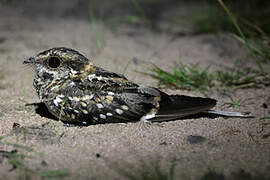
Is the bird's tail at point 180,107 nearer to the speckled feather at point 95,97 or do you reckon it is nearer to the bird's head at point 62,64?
the speckled feather at point 95,97

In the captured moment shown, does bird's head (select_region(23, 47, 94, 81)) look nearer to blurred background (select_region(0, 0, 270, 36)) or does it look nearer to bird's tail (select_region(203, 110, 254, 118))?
bird's tail (select_region(203, 110, 254, 118))

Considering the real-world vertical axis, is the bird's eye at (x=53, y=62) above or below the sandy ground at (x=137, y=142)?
above

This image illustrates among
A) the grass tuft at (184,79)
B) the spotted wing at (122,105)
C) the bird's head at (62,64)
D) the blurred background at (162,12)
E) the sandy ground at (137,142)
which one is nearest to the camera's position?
the sandy ground at (137,142)

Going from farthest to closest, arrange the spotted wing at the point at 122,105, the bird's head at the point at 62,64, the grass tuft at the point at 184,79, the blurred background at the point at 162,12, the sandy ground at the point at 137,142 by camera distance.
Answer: the blurred background at the point at 162,12 → the grass tuft at the point at 184,79 → the bird's head at the point at 62,64 → the spotted wing at the point at 122,105 → the sandy ground at the point at 137,142

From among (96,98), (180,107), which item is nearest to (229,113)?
(180,107)

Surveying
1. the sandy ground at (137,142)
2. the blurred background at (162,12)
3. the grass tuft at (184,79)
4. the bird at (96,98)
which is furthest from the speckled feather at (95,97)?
the blurred background at (162,12)

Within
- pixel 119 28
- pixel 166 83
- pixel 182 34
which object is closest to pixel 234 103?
pixel 166 83

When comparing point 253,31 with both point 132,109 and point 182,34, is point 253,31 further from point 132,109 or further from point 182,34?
point 132,109

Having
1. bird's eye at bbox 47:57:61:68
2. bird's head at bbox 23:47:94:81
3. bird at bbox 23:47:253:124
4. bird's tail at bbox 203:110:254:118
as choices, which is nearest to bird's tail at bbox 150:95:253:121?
bird at bbox 23:47:253:124
